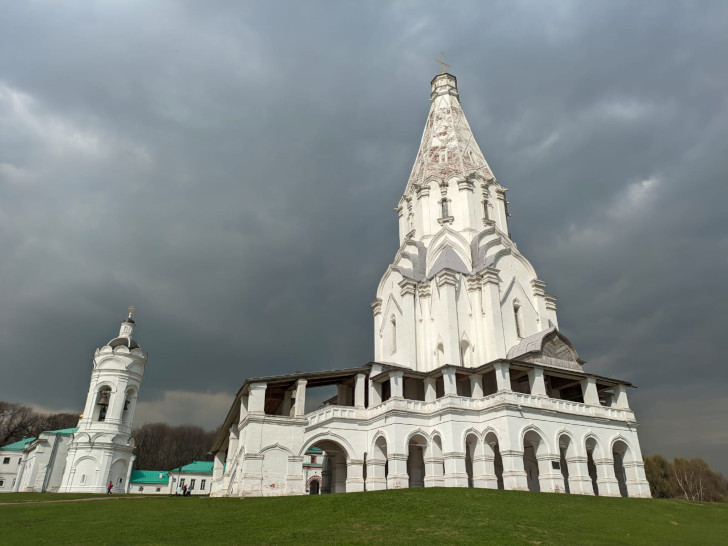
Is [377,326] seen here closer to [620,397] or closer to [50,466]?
[620,397]

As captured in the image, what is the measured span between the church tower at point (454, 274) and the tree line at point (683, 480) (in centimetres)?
3296

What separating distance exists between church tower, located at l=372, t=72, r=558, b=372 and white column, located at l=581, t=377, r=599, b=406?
13.7 feet

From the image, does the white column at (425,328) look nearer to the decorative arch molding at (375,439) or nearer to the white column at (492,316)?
the white column at (492,316)

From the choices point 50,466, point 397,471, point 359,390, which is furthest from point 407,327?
point 50,466

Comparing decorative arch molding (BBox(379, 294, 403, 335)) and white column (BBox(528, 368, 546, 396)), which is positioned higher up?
decorative arch molding (BBox(379, 294, 403, 335))

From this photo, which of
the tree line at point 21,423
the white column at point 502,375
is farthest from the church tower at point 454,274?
the tree line at point 21,423

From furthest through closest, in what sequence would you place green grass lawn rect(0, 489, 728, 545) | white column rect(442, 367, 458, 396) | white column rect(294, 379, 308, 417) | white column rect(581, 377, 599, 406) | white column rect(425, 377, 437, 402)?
white column rect(581, 377, 599, 406) → white column rect(425, 377, 437, 402) → white column rect(442, 367, 458, 396) → white column rect(294, 379, 308, 417) → green grass lawn rect(0, 489, 728, 545)

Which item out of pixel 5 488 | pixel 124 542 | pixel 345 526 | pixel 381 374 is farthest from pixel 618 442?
pixel 5 488

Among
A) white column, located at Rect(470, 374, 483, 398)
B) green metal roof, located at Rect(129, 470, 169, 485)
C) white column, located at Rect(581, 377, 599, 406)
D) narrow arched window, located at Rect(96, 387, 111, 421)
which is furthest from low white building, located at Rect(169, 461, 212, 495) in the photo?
white column, located at Rect(581, 377, 599, 406)

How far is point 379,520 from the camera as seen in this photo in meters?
13.8

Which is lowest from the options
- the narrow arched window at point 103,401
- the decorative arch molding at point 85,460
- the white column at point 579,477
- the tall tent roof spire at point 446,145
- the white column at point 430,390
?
the white column at point 579,477

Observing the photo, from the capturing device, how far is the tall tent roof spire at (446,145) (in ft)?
115

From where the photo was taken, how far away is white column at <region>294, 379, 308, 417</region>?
75.2 ft

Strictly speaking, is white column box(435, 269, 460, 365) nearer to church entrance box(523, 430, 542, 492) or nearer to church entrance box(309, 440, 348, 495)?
A: church entrance box(523, 430, 542, 492)
